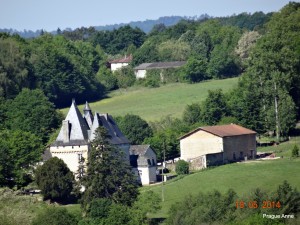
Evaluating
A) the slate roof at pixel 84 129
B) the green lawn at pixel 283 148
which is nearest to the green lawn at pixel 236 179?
the green lawn at pixel 283 148

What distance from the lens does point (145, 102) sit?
→ 102 metres

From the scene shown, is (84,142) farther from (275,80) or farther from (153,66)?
(153,66)

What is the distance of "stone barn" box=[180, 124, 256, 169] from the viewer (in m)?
74.4

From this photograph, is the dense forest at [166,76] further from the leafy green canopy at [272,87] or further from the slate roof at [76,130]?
the slate roof at [76,130]

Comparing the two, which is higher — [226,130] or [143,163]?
[226,130]

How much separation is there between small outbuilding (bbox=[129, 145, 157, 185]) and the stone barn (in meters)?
3.23

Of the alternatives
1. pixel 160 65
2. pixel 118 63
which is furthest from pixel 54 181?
pixel 118 63

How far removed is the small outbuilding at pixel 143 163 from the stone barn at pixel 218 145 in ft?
10.6

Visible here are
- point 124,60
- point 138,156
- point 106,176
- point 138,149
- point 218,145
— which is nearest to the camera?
point 106,176

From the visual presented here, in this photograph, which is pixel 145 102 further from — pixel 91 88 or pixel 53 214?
pixel 53 214

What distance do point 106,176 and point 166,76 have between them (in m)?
55.7

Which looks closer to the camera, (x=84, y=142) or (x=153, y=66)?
(x=84, y=142)

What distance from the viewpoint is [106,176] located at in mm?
61156

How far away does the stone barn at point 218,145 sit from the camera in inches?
2931
